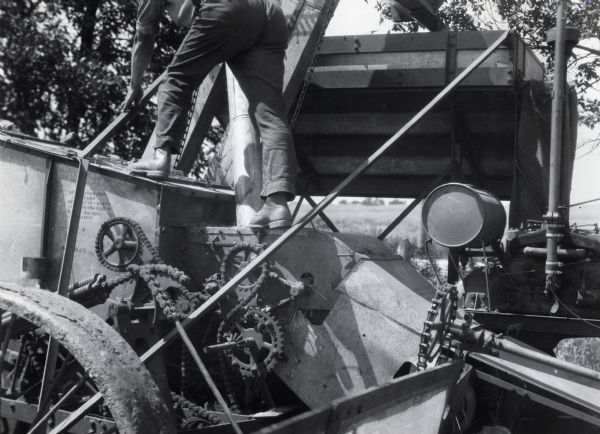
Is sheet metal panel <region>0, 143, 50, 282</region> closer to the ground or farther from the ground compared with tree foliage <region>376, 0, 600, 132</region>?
closer to the ground

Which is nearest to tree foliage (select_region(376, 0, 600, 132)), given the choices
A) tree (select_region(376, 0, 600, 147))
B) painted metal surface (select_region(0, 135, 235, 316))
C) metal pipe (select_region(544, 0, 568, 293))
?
tree (select_region(376, 0, 600, 147))

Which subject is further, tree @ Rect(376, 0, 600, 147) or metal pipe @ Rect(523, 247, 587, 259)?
tree @ Rect(376, 0, 600, 147)

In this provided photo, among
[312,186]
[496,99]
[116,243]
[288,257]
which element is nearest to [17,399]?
[116,243]

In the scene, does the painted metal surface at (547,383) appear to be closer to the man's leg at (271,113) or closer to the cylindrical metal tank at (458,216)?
the cylindrical metal tank at (458,216)

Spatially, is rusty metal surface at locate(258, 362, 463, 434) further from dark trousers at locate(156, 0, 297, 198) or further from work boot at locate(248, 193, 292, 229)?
dark trousers at locate(156, 0, 297, 198)

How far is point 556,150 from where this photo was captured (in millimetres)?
4453

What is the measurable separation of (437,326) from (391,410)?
0.68 m

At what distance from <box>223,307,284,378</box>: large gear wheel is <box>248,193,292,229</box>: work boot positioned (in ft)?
1.47

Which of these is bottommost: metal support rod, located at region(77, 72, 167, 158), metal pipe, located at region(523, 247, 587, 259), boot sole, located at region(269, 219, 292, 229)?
metal pipe, located at region(523, 247, 587, 259)

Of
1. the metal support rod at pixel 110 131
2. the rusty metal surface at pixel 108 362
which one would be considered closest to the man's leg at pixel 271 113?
the metal support rod at pixel 110 131

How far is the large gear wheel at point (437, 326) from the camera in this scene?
10.4 feet

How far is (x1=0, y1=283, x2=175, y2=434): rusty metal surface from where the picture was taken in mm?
2785

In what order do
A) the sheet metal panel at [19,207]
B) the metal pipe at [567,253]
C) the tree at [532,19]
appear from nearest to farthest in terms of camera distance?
the sheet metal panel at [19,207] < the metal pipe at [567,253] < the tree at [532,19]

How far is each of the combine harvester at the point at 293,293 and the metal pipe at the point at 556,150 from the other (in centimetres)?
1
